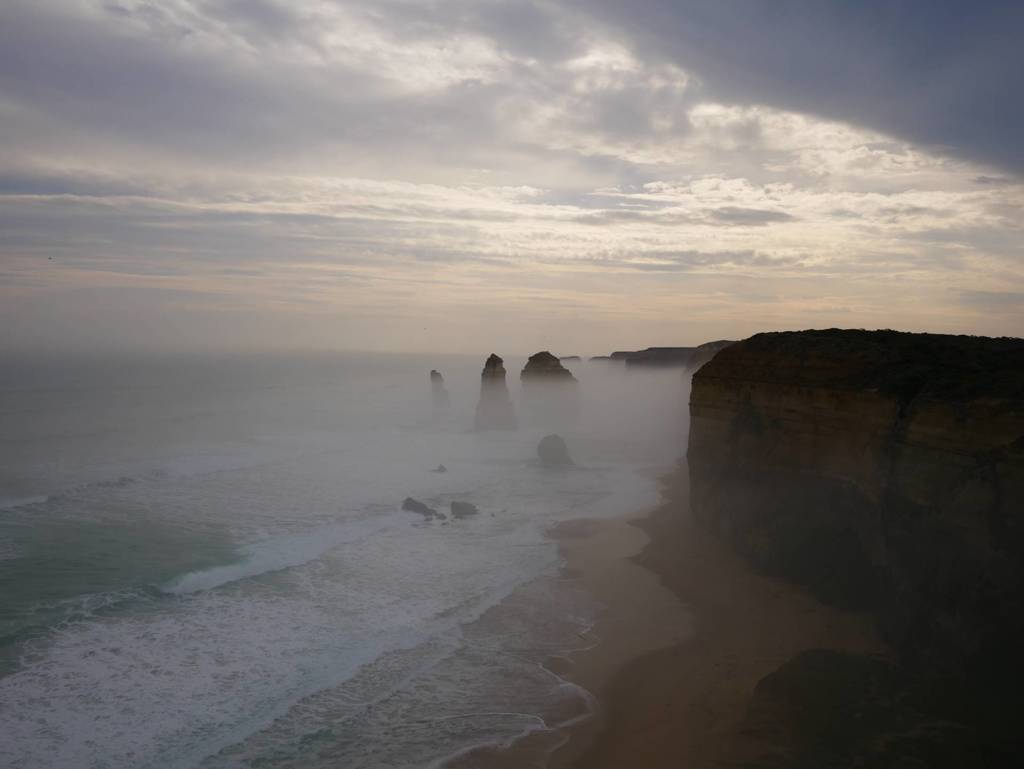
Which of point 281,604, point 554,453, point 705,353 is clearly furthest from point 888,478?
point 705,353

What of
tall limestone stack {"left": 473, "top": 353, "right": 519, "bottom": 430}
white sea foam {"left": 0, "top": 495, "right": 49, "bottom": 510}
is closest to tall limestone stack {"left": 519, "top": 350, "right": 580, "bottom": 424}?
tall limestone stack {"left": 473, "top": 353, "right": 519, "bottom": 430}

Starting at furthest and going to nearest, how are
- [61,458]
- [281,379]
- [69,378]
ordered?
[281,379], [69,378], [61,458]

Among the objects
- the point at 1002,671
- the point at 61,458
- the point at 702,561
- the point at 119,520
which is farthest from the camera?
the point at 61,458

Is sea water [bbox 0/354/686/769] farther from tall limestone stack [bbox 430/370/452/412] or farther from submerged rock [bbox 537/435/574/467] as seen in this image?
tall limestone stack [bbox 430/370/452/412]

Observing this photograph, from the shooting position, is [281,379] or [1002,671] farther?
[281,379]

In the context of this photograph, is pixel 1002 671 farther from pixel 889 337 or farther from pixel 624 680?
pixel 889 337

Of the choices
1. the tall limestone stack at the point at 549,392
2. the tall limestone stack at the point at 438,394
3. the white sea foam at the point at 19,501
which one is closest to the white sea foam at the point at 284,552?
the white sea foam at the point at 19,501

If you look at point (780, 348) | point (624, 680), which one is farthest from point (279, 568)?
point (780, 348)
